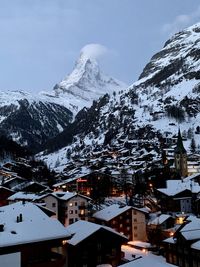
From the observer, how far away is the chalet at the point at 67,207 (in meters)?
66.1

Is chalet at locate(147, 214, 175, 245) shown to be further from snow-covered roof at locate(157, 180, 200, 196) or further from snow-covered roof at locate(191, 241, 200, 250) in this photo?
snow-covered roof at locate(191, 241, 200, 250)

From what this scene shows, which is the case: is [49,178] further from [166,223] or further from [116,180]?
[166,223]

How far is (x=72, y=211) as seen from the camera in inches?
2621

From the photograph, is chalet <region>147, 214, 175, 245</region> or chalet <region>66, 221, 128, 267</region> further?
chalet <region>147, 214, 175, 245</region>

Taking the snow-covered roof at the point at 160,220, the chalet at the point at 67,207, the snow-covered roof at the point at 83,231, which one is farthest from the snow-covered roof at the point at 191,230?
the chalet at the point at 67,207

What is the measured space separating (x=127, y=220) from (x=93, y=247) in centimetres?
2056

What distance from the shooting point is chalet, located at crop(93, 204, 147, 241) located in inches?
2391

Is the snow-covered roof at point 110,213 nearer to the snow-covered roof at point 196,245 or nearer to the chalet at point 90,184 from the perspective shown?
the snow-covered roof at point 196,245

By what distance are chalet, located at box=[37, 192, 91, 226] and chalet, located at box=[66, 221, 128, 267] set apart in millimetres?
22982

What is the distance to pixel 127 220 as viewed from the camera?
61438 millimetres

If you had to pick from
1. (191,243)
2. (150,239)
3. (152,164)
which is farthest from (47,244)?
(152,164)

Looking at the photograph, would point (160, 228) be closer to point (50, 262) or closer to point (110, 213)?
point (110, 213)

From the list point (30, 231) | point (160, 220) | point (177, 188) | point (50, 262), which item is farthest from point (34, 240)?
point (177, 188)

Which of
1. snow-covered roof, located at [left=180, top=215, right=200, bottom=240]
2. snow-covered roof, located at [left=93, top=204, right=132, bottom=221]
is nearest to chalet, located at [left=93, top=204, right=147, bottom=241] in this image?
snow-covered roof, located at [left=93, top=204, right=132, bottom=221]
